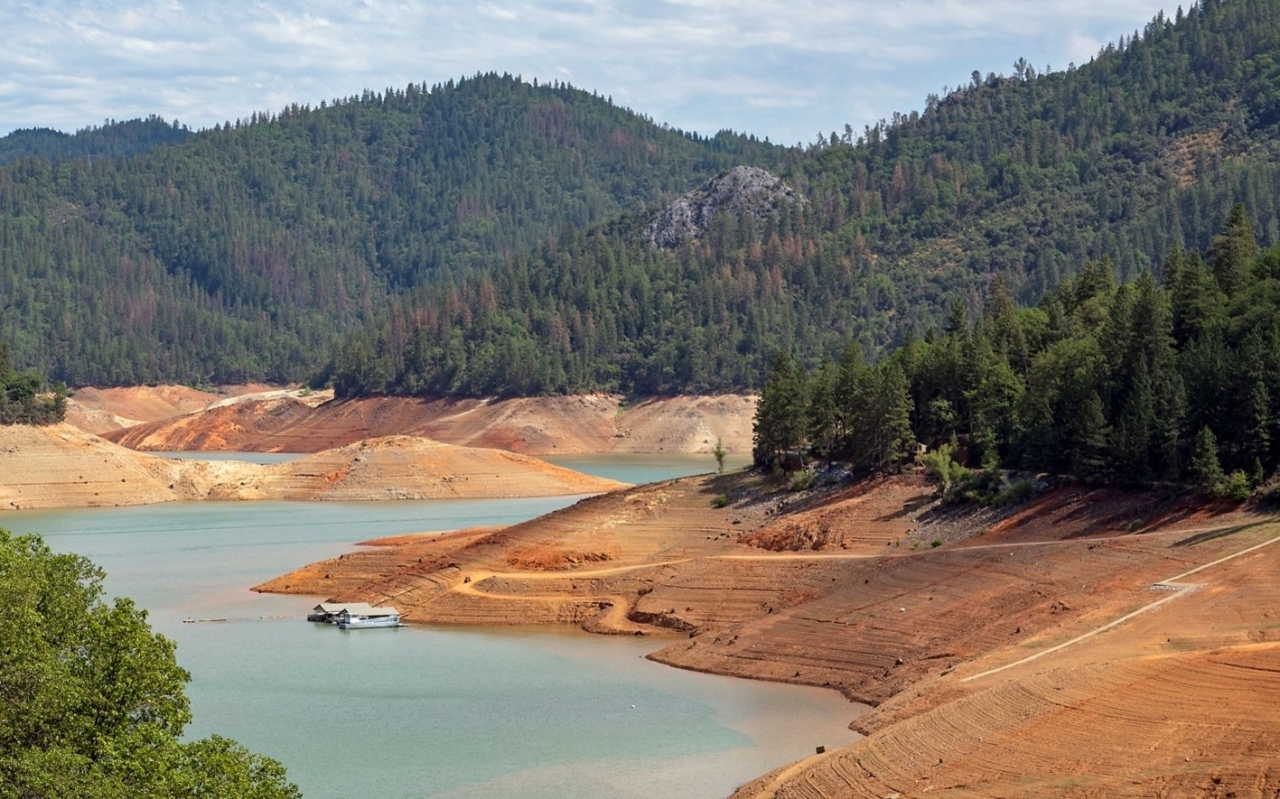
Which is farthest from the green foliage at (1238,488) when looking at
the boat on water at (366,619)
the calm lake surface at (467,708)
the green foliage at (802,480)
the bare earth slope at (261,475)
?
the bare earth slope at (261,475)

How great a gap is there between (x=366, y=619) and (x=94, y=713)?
43.6 metres

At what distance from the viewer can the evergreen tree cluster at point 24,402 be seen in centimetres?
14738

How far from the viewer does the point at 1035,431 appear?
83875mm

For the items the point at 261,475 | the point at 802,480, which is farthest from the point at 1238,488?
the point at 261,475

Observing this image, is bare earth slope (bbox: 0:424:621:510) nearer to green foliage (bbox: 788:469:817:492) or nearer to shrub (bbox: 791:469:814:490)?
green foliage (bbox: 788:469:817:492)

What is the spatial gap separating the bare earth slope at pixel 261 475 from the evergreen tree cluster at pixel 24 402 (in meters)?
1.01

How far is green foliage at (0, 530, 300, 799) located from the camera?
33.7 m

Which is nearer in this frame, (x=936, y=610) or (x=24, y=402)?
(x=936, y=610)

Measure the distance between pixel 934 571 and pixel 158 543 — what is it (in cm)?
6097

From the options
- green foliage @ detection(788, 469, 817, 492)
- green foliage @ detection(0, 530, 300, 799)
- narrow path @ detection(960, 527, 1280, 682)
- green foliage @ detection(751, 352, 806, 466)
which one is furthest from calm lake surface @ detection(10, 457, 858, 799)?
green foliage @ detection(751, 352, 806, 466)

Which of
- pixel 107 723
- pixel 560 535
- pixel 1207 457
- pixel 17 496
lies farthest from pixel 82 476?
pixel 107 723

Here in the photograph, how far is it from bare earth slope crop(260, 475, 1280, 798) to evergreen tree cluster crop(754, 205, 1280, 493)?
10.1ft

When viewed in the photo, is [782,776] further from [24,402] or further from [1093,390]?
[24,402]

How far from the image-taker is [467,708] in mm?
61094
